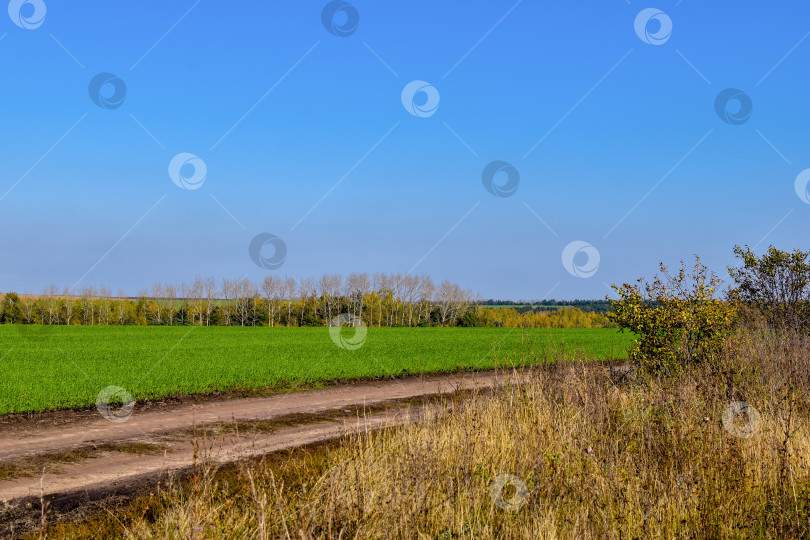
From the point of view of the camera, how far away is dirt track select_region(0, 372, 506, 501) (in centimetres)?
820

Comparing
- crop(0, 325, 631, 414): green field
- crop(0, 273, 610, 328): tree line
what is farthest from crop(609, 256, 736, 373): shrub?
crop(0, 273, 610, 328): tree line

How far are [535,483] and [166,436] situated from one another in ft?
24.9

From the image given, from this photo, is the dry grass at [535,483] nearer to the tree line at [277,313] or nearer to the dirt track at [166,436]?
the dirt track at [166,436]

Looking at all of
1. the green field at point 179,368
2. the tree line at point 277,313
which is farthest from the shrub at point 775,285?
the tree line at point 277,313

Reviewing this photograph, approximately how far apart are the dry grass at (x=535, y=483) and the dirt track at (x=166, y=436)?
0.62 metres

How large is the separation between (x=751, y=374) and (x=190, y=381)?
15.1 metres

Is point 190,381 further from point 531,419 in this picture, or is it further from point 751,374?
point 751,374

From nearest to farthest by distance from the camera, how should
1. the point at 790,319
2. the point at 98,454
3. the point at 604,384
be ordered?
the point at 98,454
the point at 604,384
the point at 790,319

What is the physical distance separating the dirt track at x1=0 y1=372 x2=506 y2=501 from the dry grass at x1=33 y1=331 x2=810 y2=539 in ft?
2.03

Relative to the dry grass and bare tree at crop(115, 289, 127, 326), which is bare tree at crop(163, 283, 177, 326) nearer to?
bare tree at crop(115, 289, 127, 326)

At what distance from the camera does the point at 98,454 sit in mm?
9750

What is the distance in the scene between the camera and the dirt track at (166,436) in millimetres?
8195

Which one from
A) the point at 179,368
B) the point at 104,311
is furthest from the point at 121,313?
the point at 179,368

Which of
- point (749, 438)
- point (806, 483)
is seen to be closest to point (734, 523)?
point (806, 483)
